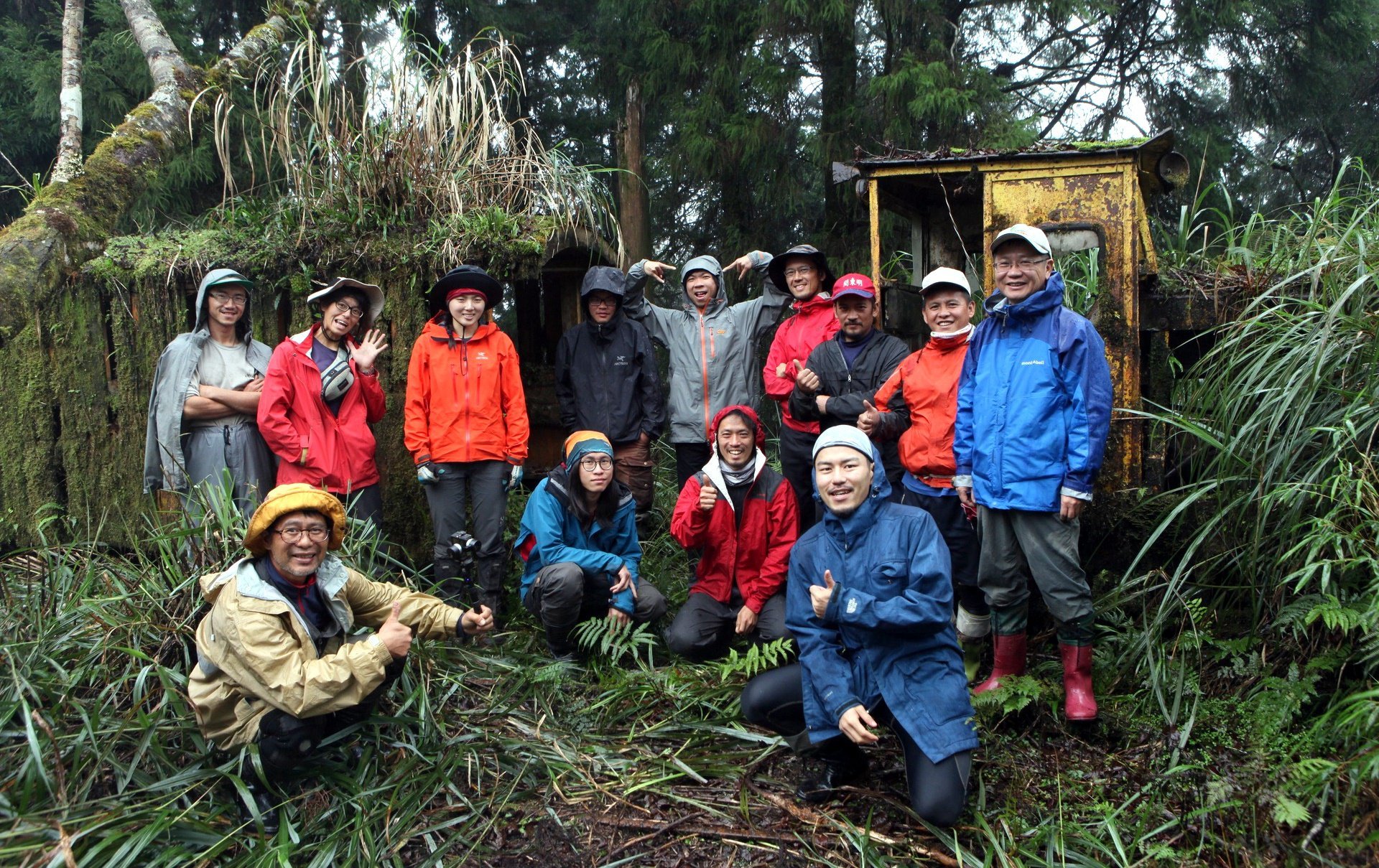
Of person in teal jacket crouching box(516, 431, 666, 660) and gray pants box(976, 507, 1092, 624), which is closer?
gray pants box(976, 507, 1092, 624)

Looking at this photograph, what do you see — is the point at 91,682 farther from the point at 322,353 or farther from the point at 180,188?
the point at 180,188

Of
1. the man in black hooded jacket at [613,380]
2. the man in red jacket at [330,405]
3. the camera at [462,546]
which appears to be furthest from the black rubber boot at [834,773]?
the man in red jacket at [330,405]

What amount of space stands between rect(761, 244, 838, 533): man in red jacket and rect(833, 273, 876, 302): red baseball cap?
379 mm

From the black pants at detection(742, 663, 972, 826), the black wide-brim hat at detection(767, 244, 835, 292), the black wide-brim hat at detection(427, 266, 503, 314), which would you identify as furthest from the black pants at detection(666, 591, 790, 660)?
the black wide-brim hat at detection(427, 266, 503, 314)

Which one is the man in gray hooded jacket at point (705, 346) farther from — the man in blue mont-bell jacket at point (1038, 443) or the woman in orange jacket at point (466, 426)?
→ the man in blue mont-bell jacket at point (1038, 443)

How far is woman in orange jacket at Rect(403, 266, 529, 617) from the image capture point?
17.6ft

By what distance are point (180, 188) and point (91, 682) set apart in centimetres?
872

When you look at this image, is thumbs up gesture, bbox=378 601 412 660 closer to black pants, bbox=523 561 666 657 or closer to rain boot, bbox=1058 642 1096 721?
black pants, bbox=523 561 666 657

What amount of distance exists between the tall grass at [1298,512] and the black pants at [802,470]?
1.68 metres

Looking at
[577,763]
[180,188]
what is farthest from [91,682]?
[180,188]

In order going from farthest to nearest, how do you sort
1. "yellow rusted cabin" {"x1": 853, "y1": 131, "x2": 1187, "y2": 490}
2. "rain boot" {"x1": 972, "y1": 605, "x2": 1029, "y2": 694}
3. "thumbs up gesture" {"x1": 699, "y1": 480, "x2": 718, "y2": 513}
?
"yellow rusted cabin" {"x1": 853, "y1": 131, "x2": 1187, "y2": 490}, "thumbs up gesture" {"x1": 699, "y1": 480, "x2": 718, "y2": 513}, "rain boot" {"x1": 972, "y1": 605, "x2": 1029, "y2": 694}

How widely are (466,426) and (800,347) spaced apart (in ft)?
6.34

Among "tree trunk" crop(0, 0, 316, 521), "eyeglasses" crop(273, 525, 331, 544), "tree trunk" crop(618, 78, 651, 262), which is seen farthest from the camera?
"tree trunk" crop(618, 78, 651, 262)

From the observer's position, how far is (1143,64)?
1035 cm
